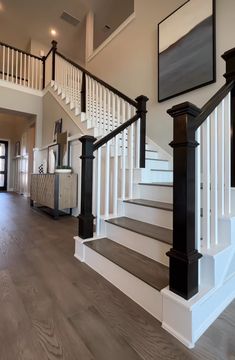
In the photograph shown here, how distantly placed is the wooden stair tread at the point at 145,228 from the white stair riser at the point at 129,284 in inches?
12.3

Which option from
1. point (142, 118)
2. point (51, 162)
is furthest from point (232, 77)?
point (51, 162)

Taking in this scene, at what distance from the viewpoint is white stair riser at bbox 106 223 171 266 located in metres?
1.42

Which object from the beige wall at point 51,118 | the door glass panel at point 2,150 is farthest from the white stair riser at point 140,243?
the door glass panel at point 2,150

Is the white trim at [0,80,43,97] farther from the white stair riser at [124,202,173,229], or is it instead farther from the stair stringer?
the stair stringer

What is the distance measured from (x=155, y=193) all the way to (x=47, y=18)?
6.39 metres

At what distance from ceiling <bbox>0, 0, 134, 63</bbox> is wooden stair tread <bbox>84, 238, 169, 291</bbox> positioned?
598 cm

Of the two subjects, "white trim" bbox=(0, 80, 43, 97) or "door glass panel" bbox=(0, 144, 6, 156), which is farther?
"door glass panel" bbox=(0, 144, 6, 156)

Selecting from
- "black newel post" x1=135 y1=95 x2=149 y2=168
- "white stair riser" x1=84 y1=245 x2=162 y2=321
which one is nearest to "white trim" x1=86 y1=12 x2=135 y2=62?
A: "black newel post" x1=135 y1=95 x2=149 y2=168

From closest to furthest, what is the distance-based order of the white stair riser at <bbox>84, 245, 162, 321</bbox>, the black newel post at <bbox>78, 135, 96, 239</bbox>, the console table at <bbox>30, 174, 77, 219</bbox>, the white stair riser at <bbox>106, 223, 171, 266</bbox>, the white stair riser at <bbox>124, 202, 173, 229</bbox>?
1. the white stair riser at <bbox>84, 245, 162, 321</bbox>
2. the white stair riser at <bbox>106, 223, 171, 266</bbox>
3. the white stair riser at <bbox>124, 202, 173, 229</bbox>
4. the black newel post at <bbox>78, 135, 96, 239</bbox>
5. the console table at <bbox>30, 174, 77, 219</bbox>

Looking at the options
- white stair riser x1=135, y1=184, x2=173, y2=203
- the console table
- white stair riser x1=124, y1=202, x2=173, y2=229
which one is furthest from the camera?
the console table

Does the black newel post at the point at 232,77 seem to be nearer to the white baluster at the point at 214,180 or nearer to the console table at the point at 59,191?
the white baluster at the point at 214,180

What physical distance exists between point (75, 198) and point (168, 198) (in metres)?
2.03

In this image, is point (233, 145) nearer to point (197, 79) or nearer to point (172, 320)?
point (172, 320)

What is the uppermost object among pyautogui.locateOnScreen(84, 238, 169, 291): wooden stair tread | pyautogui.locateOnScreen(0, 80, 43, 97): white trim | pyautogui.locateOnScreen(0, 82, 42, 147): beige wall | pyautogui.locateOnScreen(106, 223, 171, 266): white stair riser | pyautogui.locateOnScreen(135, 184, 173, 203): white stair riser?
pyautogui.locateOnScreen(0, 80, 43, 97): white trim
